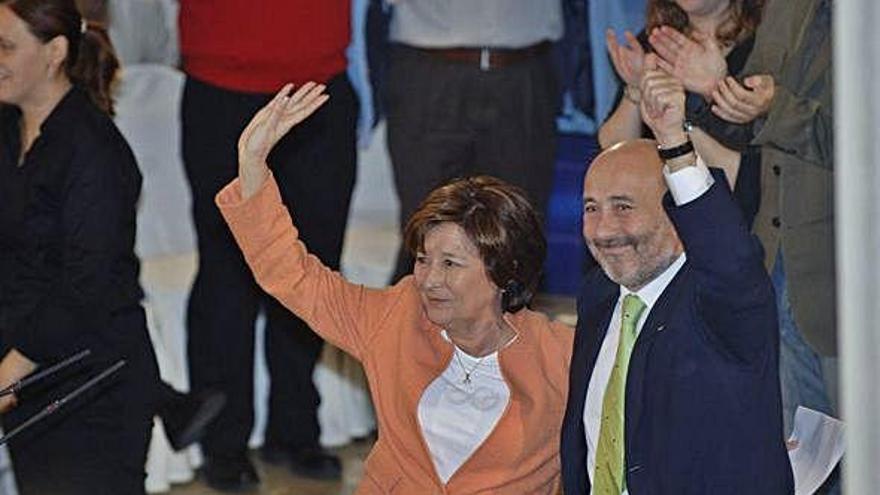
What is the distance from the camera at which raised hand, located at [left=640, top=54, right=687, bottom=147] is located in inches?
113

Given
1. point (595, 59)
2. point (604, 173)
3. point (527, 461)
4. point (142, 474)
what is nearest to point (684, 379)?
point (604, 173)

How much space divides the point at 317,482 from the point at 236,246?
2.13 feet

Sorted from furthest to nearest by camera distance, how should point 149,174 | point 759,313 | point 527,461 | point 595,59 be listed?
1. point 149,174
2. point 595,59
3. point 527,461
4. point 759,313

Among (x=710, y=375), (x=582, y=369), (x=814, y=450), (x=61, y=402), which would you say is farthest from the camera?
(x=61, y=402)

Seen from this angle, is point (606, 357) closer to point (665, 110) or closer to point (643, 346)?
point (643, 346)

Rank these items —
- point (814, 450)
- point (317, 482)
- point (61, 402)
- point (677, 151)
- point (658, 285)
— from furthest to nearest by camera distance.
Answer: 1. point (317, 482)
2. point (61, 402)
3. point (814, 450)
4. point (658, 285)
5. point (677, 151)

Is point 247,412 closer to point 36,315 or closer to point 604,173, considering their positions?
point 36,315

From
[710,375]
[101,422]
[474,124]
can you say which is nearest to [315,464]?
[474,124]

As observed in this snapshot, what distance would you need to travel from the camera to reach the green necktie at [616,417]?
3.12m

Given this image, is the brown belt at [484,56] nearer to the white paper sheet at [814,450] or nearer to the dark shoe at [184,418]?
the dark shoe at [184,418]

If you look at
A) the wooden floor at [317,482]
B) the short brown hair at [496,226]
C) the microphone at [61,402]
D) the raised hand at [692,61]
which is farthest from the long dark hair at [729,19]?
the wooden floor at [317,482]

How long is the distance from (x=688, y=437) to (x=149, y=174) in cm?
312

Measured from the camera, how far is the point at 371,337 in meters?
3.62

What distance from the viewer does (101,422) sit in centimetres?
414
